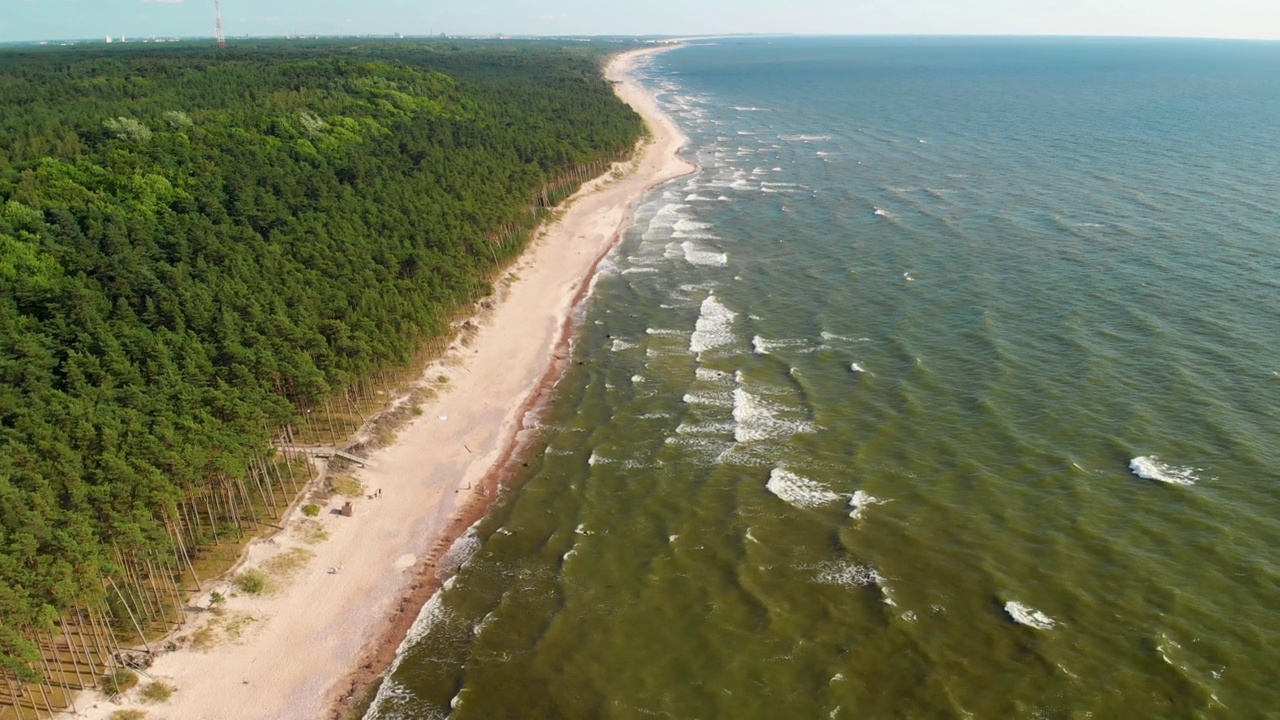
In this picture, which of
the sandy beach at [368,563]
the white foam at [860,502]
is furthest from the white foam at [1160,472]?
the sandy beach at [368,563]

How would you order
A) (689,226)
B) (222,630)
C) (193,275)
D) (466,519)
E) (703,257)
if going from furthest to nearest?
(689,226) → (703,257) → (193,275) → (466,519) → (222,630)

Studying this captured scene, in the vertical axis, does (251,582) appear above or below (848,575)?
above

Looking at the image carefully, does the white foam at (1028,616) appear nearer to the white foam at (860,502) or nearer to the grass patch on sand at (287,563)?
the white foam at (860,502)

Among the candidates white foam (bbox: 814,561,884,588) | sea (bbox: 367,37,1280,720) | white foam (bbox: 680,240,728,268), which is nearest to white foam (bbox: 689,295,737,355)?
sea (bbox: 367,37,1280,720)

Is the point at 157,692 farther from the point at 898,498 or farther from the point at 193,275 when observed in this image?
the point at 898,498

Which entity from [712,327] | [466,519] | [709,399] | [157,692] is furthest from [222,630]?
[712,327]

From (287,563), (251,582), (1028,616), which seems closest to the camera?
(1028,616)
